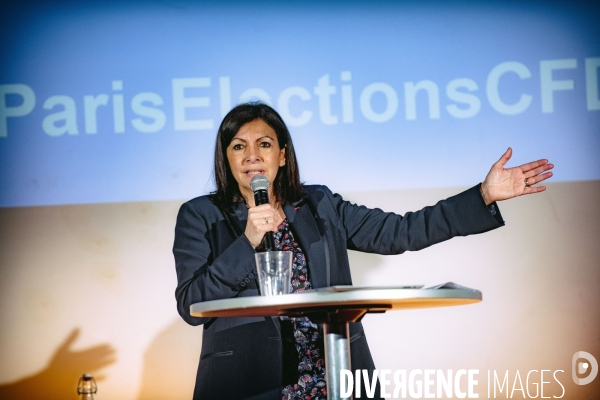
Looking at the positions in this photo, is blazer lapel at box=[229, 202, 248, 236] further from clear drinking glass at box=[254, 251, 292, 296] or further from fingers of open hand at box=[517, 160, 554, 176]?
fingers of open hand at box=[517, 160, 554, 176]

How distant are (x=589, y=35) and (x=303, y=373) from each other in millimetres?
2295

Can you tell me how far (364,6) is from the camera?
12.2 feet

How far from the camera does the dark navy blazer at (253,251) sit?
2203 mm

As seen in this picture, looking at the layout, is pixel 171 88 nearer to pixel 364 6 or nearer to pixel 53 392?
pixel 364 6

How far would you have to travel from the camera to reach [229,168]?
9.12 feet

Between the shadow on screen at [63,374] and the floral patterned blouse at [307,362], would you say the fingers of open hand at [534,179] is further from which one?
the shadow on screen at [63,374]

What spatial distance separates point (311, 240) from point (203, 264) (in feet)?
1.26

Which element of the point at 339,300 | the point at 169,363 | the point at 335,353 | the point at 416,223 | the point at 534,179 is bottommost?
the point at 169,363

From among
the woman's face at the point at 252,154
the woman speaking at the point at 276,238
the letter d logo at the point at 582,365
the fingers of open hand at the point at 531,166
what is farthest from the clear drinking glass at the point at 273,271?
the letter d logo at the point at 582,365

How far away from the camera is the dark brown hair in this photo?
108 inches

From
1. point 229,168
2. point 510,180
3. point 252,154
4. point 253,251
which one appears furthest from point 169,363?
point 510,180

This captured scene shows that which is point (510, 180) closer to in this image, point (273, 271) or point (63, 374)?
point (273, 271)

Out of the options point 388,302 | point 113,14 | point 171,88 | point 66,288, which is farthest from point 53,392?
point 388,302

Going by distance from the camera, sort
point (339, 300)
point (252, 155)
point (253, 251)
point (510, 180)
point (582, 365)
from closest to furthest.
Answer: point (339, 300)
point (253, 251)
point (510, 180)
point (252, 155)
point (582, 365)
